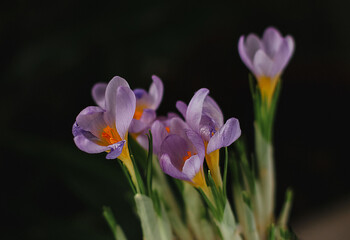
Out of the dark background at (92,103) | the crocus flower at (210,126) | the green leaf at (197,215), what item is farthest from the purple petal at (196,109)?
the dark background at (92,103)

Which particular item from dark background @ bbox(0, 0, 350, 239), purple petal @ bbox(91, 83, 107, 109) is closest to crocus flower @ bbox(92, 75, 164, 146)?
purple petal @ bbox(91, 83, 107, 109)

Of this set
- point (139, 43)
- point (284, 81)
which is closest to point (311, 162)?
point (284, 81)

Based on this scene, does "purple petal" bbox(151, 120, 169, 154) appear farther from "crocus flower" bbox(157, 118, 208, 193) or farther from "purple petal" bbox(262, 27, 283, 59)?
"purple petal" bbox(262, 27, 283, 59)

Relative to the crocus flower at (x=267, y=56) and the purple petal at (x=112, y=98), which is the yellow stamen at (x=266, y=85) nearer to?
the crocus flower at (x=267, y=56)

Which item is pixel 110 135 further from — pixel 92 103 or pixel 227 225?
pixel 92 103

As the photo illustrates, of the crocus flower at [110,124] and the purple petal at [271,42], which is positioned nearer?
the crocus flower at [110,124]

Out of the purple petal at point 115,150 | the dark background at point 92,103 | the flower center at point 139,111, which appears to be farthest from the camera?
the dark background at point 92,103

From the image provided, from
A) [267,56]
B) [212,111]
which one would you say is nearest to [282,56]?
[267,56]
